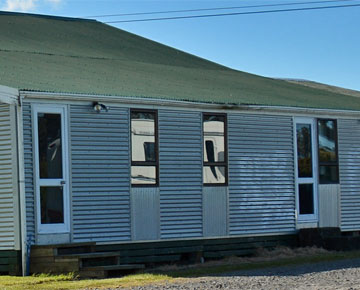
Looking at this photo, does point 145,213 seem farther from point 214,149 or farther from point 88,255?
point 214,149

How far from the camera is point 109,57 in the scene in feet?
66.7

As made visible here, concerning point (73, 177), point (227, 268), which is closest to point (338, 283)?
point (227, 268)

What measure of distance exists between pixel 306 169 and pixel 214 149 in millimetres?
2793

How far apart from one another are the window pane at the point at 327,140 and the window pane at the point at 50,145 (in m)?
6.88

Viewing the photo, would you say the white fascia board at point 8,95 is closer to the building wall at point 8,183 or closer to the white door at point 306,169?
the building wall at point 8,183

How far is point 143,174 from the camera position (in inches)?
647

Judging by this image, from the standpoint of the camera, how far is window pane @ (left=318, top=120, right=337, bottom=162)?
19469mm

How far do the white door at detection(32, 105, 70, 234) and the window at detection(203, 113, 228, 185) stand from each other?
3403 millimetres

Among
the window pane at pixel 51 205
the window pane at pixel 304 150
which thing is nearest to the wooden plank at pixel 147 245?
the window pane at pixel 51 205

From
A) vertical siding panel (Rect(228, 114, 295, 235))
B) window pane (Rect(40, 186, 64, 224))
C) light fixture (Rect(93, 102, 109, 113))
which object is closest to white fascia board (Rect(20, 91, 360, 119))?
light fixture (Rect(93, 102, 109, 113))

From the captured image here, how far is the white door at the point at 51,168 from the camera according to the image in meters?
14.9

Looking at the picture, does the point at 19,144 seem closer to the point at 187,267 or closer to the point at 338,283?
the point at 187,267

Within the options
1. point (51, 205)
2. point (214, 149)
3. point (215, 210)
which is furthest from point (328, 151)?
point (51, 205)

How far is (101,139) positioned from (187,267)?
2978 mm
